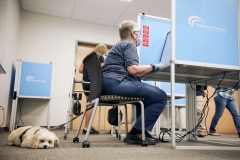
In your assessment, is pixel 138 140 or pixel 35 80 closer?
pixel 138 140

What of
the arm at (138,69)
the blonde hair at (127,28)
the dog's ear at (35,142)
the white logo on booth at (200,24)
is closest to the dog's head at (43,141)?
the dog's ear at (35,142)

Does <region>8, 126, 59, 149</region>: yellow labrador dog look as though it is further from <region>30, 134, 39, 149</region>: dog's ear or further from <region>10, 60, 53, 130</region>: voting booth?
<region>10, 60, 53, 130</region>: voting booth

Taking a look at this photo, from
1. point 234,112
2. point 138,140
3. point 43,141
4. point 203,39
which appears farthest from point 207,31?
point 234,112

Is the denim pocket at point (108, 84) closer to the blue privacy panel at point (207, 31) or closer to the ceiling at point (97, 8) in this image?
the blue privacy panel at point (207, 31)

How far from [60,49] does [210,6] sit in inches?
136

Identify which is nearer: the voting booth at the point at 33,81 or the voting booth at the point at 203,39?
the voting booth at the point at 203,39

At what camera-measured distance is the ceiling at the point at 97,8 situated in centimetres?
403

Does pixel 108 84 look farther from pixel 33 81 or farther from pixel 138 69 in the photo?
pixel 33 81

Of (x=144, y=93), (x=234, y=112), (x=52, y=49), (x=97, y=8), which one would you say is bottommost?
(x=234, y=112)

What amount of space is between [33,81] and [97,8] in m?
1.78

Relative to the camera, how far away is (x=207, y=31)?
159cm

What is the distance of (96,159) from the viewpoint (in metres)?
0.97

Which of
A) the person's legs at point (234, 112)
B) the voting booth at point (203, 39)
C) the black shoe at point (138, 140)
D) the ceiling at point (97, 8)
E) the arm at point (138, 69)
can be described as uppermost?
the ceiling at point (97, 8)

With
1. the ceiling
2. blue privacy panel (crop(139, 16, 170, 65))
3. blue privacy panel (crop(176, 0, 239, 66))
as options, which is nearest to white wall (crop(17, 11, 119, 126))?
the ceiling
